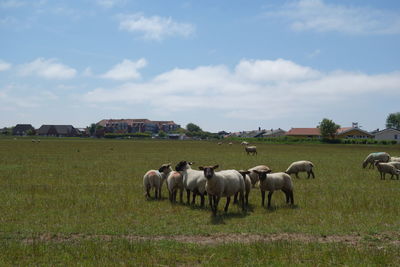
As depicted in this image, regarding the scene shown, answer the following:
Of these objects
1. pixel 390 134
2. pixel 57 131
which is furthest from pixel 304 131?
pixel 57 131

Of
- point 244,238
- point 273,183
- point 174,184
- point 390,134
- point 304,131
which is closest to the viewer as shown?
point 244,238

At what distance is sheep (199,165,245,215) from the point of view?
1189 cm

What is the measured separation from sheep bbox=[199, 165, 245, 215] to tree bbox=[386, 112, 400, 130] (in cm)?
20269

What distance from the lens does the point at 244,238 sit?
9164 mm

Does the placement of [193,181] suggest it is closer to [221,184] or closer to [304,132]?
[221,184]

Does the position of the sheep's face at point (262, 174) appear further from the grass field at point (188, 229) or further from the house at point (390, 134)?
the house at point (390, 134)

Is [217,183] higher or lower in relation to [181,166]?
lower

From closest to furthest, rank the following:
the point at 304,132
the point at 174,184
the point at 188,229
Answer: the point at 188,229, the point at 174,184, the point at 304,132

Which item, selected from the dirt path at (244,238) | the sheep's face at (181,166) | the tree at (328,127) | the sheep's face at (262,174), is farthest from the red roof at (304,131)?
the dirt path at (244,238)

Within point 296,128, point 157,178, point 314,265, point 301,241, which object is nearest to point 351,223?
point 301,241

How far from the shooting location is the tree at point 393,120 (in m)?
186

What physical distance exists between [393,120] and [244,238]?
689ft

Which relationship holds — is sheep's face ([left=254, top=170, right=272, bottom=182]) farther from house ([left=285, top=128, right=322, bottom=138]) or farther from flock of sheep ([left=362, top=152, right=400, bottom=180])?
house ([left=285, top=128, right=322, bottom=138])

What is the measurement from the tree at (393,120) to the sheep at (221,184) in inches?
7980
